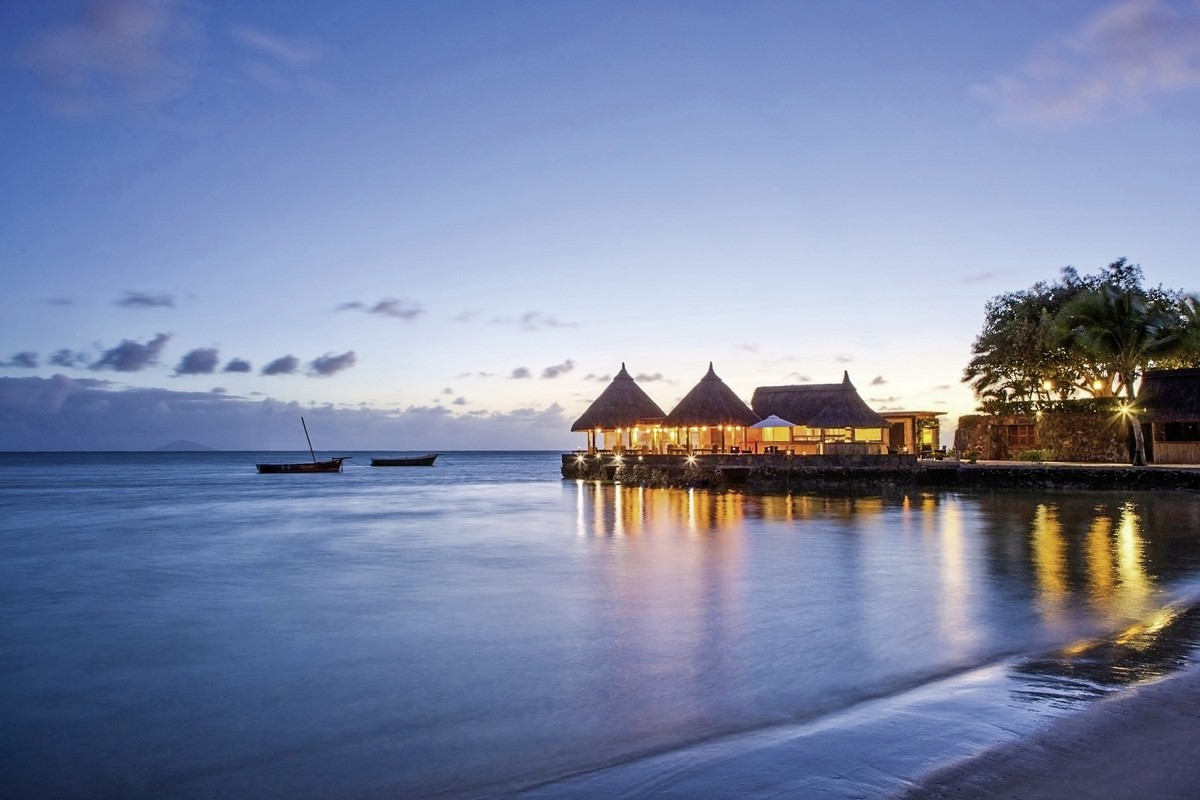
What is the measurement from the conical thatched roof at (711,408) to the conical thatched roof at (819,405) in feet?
5.36

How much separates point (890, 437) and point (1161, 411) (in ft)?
39.0

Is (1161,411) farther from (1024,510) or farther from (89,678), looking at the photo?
(89,678)

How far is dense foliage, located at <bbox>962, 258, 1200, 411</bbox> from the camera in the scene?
28.9 meters

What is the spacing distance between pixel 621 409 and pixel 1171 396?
22038 mm

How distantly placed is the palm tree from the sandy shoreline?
1069 inches

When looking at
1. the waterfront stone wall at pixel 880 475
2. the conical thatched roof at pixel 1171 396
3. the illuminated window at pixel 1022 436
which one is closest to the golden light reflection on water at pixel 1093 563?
the waterfront stone wall at pixel 880 475

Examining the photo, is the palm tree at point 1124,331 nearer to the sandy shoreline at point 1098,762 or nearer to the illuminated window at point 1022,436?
the illuminated window at point 1022,436

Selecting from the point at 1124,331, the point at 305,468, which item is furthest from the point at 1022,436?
the point at 305,468

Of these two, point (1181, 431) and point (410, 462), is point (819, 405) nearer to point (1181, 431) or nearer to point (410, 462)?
point (1181, 431)

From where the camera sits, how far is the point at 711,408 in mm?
35969

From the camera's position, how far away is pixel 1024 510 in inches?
876

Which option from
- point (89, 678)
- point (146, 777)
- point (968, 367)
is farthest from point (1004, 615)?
point (968, 367)

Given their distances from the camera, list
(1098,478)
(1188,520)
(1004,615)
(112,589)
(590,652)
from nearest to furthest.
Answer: (590,652), (1004,615), (112,589), (1188,520), (1098,478)

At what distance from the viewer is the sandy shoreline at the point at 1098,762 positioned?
13.3 feet
